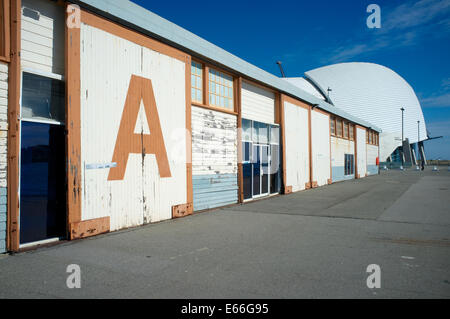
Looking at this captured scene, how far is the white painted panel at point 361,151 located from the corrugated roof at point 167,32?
18.1 m

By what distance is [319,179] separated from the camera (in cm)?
1848

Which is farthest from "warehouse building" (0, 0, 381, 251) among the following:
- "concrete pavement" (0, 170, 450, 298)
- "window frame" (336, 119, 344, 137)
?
"window frame" (336, 119, 344, 137)

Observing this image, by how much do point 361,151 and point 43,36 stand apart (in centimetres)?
2807

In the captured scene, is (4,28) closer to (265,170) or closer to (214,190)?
(214,190)

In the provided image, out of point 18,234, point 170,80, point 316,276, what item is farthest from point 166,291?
point 170,80

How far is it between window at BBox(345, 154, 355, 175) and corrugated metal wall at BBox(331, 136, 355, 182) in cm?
36

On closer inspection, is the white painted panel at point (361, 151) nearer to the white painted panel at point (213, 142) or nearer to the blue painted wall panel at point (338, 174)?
the blue painted wall panel at point (338, 174)

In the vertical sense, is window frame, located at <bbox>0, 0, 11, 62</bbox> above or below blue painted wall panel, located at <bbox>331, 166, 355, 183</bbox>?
above

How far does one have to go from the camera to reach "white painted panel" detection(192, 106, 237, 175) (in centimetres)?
Result: 934

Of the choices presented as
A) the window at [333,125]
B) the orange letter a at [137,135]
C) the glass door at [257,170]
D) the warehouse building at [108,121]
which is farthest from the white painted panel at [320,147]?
the orange letter a at [137,135]

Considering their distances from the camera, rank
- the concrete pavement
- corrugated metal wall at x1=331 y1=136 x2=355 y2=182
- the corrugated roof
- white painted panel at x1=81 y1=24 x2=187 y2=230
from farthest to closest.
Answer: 1. corrugated metal wall at x1=331 y1=136 x2=355 y2=182
2. the corrugated roof
3. white painted panel at x1=81 y1=24 x2=187 y2=230
4. the concrete pavement

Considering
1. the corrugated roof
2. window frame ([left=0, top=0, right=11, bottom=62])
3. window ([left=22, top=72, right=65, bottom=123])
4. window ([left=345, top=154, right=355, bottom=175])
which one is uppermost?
the corrugated roof

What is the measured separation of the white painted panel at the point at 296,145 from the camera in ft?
48.6

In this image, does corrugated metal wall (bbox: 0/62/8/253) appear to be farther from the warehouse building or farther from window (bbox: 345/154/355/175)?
window (bbox: 345/154/355/175)
